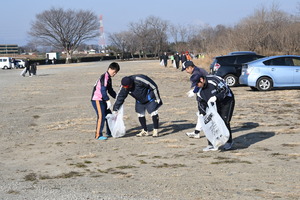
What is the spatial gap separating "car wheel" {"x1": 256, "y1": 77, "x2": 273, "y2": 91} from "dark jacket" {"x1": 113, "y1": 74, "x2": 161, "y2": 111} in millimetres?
10044

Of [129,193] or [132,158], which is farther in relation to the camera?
[132,158]

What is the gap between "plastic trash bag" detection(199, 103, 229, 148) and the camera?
26.2 ft

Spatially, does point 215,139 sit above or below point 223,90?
below

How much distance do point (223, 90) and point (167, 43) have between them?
113m

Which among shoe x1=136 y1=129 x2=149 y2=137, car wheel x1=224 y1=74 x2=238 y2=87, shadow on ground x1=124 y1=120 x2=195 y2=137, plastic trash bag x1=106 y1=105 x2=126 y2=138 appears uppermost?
car wheel x1=224 y1=74 x2=238 y2=87

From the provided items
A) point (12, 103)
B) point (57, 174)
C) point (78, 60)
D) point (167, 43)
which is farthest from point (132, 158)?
point (167, 43)

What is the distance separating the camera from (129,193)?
19.1 feet

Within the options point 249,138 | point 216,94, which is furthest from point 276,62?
point 216,94

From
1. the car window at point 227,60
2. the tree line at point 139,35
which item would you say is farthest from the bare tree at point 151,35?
the car window at point 227,60

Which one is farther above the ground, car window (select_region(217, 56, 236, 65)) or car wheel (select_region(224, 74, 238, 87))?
car window (select_region(217, 56, 236, 65))

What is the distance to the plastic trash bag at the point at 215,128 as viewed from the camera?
7.98 meters

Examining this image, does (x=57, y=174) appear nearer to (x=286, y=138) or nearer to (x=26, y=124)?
(x=286, y=138)

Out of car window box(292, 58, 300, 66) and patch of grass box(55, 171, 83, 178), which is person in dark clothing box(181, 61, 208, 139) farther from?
car window box(292, 58, 300, 66)

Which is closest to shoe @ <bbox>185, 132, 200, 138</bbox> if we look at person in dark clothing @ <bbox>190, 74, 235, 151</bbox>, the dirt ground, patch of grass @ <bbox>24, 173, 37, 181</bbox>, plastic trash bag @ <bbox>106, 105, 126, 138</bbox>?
the dirt ground
